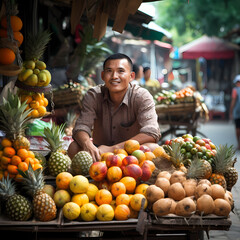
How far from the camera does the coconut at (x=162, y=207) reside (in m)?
3.24

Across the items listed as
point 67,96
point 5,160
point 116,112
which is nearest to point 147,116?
point 116,112

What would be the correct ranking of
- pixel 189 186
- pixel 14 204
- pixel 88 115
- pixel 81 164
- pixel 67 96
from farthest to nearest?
pixel 67 96, pixel 88 115, pixel 81 164, pixel 189 186, pixel 14 204

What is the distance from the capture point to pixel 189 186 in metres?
3.45

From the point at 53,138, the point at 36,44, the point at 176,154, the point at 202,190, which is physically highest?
the point at 36,44

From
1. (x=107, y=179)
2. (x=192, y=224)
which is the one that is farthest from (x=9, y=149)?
(x=192, y=224)

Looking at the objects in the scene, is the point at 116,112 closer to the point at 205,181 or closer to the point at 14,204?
the point at 205,181


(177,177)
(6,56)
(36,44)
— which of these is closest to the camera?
(177,177)

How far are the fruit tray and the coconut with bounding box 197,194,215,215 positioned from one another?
197 inches

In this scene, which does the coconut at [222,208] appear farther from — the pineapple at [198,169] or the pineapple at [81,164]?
the pineapple at [81,164]

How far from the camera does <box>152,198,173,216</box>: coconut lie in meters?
3.24

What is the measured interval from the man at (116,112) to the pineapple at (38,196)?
1413mm

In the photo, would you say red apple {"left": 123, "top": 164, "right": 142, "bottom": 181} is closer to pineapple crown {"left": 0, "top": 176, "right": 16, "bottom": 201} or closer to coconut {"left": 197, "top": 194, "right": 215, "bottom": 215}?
coconut {"left": 197, "top": 194, "right": 215, "bottom": 215}

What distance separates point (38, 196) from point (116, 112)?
2324 millimetres

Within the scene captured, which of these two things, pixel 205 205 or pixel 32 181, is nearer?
pixel 205 205
